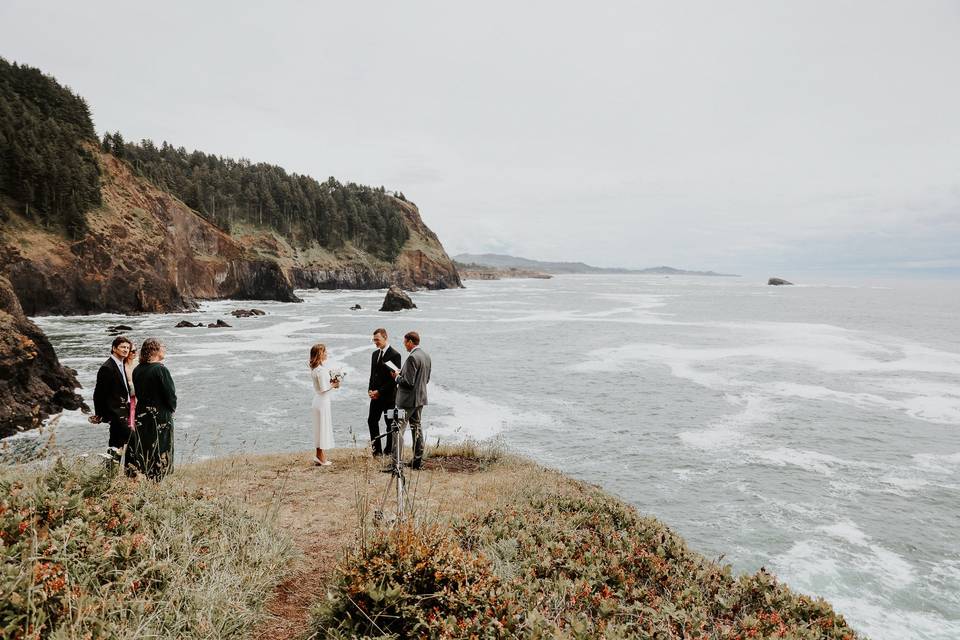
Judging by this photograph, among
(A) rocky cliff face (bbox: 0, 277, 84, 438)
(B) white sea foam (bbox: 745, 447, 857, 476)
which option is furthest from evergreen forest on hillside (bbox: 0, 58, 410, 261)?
(B) white sea foam (bbox: 745, 447, 857, 476)

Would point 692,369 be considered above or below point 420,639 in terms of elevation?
below

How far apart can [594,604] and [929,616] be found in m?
7.53

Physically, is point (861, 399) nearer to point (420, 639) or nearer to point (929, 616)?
point (929, 616)

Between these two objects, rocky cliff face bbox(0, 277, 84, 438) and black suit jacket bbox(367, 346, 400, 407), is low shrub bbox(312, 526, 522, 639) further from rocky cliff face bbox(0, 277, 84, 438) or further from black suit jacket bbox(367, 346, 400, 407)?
rocky cliff face bbox(0, 277, 84, 438)

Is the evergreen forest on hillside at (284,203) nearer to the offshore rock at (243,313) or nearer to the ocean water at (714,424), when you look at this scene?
the offshore rock at (243,313)

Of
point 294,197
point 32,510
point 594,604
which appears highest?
point 294,197

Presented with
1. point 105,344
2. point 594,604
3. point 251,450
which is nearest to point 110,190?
point 105,344

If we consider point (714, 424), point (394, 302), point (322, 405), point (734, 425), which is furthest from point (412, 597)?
point (394, 302)

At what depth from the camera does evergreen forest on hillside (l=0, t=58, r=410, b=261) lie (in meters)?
46.8

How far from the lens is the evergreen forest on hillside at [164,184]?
46.8 m

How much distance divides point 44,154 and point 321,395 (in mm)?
56746

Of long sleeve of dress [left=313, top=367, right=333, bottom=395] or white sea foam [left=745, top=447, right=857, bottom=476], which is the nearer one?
long sleeve of dress [left=313, top=367, right=333, bottom=395]

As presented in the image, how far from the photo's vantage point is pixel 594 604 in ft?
15.7

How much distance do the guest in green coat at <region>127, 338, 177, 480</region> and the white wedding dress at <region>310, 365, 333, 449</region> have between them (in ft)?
7.34
